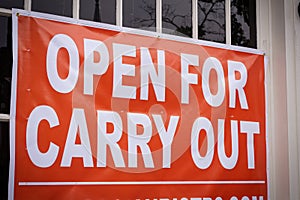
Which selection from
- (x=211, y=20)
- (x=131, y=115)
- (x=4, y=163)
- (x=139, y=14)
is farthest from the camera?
(x=211, y=20)

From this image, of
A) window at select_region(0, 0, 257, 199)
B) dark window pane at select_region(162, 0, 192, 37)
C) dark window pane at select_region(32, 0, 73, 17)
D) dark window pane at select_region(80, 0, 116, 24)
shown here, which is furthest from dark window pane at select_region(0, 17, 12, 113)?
dark window pane at select_region(162, 0, 192, 37)

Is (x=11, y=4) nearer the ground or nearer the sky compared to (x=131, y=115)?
nearer the sky

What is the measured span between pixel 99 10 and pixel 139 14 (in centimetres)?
17

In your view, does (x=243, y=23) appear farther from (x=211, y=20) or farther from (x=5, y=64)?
(x=5, y=64)

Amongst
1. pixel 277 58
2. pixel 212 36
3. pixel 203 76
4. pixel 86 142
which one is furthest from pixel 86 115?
pixel 277 58

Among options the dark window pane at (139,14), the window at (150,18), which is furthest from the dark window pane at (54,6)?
the dark window pane at (139,14)

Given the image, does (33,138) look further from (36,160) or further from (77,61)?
(77,61)

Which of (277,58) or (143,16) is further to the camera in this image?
(277,58)

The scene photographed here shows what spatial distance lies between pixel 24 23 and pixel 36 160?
0.46 metres

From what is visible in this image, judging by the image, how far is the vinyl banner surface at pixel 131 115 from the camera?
6.02 ft

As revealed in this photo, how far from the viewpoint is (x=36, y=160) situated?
5.95ft

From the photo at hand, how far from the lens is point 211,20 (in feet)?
7.79

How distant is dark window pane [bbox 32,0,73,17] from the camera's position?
6.36ft

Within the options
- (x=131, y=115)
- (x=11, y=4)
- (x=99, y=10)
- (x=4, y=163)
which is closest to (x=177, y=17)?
(x=99, y=10)
